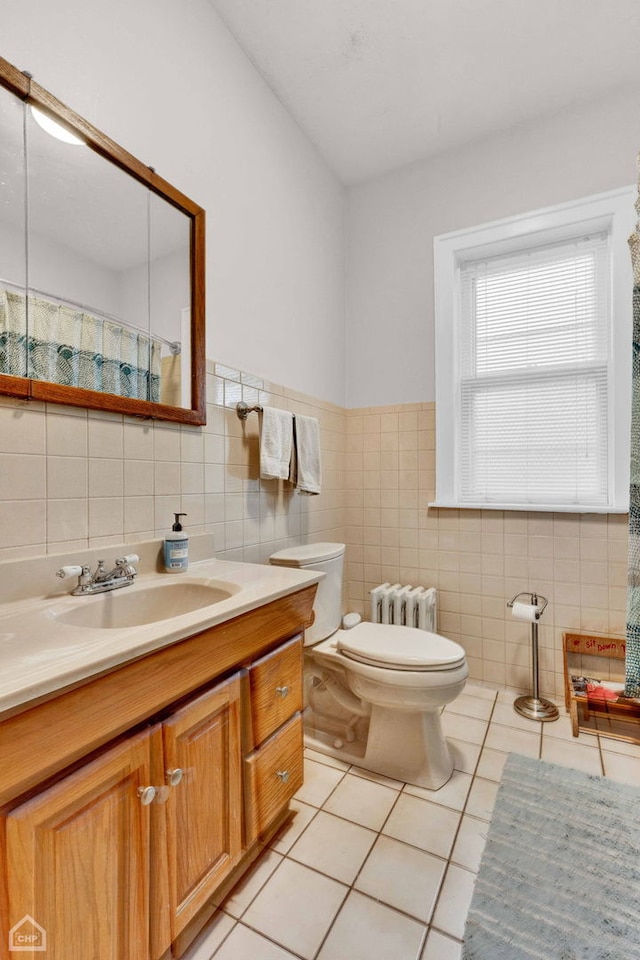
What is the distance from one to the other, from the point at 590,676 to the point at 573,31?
2.66 meters

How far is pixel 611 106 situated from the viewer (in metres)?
1.94

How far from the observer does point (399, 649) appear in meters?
1.55

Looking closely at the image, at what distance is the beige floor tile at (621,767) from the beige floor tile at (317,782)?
956 millimetres

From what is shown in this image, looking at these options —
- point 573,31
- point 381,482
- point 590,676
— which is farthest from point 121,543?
point 573,31

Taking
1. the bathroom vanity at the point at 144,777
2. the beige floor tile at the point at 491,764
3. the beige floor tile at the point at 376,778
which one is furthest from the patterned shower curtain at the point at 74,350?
the beige floor tile at the point at 491,764

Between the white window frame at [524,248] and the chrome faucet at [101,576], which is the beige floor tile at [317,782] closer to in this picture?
the chrome faucet at [101,576]

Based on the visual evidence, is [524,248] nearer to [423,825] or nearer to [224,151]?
[224,151]

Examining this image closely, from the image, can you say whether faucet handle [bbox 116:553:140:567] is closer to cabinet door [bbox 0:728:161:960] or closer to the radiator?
cabinet door [bbox 0:728:161:960]

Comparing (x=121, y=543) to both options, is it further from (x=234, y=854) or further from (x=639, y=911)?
(x=639, y=911)

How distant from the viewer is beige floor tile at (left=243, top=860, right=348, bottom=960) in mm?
993

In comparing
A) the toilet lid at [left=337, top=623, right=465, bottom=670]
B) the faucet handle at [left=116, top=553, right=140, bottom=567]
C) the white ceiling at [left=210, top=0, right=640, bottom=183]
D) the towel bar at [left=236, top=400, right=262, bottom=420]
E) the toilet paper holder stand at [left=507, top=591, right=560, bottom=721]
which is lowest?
the toilet paper holder stand at [left=507, top=591, right=560, bottom=721]

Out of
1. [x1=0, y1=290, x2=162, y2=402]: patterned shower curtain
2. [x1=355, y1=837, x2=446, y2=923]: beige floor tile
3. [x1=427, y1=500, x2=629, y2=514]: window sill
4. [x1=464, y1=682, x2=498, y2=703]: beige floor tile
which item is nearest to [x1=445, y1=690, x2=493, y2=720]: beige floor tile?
[x1=464, y1=682, x2=498, y2=703]: beige floor tile

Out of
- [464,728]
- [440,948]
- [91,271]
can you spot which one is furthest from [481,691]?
[91,271]

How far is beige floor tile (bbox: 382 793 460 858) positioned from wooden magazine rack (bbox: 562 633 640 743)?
0.75 metres
